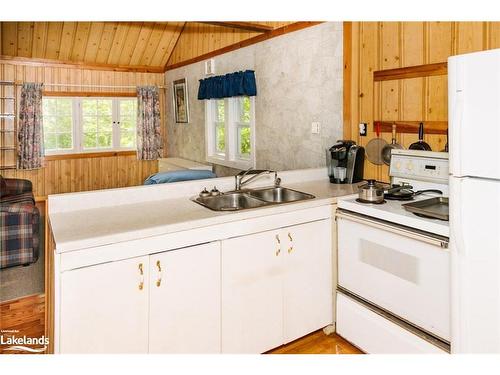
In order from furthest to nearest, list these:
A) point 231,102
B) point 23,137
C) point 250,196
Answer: point 23,137
point 231,102
point 250,196

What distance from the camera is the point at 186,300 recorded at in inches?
73.5

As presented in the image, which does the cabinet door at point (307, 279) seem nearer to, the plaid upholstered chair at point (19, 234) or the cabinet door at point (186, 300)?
the cabinet door at point (186, 300)

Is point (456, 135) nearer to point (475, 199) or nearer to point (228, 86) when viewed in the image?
point (475, 199)

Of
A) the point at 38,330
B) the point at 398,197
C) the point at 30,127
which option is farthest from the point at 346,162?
the point at 30,127

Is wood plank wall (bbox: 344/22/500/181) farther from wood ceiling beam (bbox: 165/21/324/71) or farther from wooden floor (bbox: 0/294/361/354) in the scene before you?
wooden floor (bbox: 0/294/361/354)

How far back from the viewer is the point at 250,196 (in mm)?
2590

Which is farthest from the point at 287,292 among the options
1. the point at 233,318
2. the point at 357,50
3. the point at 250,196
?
the point at 357,50

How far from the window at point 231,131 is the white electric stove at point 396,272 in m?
2.37

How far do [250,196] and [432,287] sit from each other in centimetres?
118

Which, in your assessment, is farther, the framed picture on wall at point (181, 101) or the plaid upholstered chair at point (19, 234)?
the framed picture on wall at point (181, 101)

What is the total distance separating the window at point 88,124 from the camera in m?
6.15

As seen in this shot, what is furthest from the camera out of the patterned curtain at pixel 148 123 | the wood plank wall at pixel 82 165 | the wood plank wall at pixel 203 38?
the patterned curtain at pixel 148 123

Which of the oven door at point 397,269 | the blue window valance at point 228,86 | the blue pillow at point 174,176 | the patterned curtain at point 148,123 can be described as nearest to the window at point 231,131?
the blue window valance at point 228,86

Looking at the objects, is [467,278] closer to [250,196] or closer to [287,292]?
[287,292]
